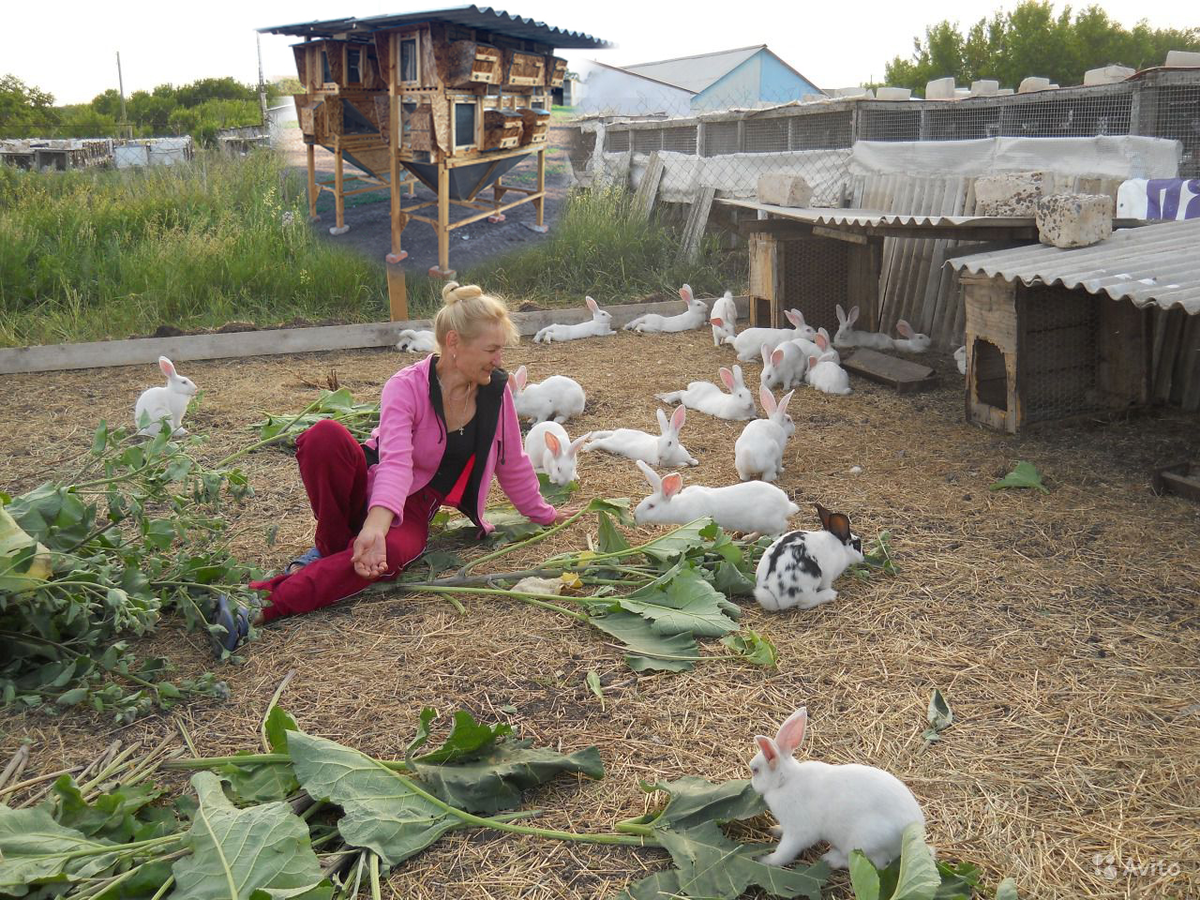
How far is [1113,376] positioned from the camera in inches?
242

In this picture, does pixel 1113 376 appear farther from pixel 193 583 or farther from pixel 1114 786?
pixel 193 583

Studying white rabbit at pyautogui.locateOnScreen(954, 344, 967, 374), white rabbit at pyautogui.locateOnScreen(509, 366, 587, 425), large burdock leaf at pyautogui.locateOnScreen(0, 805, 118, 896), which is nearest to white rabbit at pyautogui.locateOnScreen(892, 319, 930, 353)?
white rabbit at pyautogui.locateOnScreen(954, 344, 967, 374)

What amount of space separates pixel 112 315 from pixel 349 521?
6.79 m

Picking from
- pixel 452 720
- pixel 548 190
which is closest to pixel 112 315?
pixel 548 190

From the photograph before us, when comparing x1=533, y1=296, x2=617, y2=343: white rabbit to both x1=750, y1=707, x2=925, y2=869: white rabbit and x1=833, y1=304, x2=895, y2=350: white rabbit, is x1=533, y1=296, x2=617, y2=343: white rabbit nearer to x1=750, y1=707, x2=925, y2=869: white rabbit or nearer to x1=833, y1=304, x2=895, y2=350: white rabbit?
x1=833, y1=304, x2=895, y2=350: white rabbit

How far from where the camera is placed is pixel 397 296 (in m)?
9.52

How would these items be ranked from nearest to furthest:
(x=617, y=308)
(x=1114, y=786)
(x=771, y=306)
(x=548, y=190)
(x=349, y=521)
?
(x=1114, y=786) < (x=349, y=521) < (x=771, y=306) < (x=617, y=308) < (x=548, y=190)

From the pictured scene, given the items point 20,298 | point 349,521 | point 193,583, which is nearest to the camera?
point 193,583

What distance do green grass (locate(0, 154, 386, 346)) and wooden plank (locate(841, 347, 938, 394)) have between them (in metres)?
5.00

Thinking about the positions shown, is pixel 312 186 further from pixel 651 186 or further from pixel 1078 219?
pixel 1078 219

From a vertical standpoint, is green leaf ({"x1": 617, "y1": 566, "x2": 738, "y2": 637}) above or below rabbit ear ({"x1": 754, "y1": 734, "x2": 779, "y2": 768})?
below

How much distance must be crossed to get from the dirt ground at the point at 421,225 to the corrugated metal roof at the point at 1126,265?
7.21m

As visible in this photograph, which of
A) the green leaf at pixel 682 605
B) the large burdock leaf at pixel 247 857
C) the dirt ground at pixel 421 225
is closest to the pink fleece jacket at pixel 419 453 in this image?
the green leaf at pixel 682 605

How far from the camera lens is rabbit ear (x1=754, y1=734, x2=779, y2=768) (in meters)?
2.35
